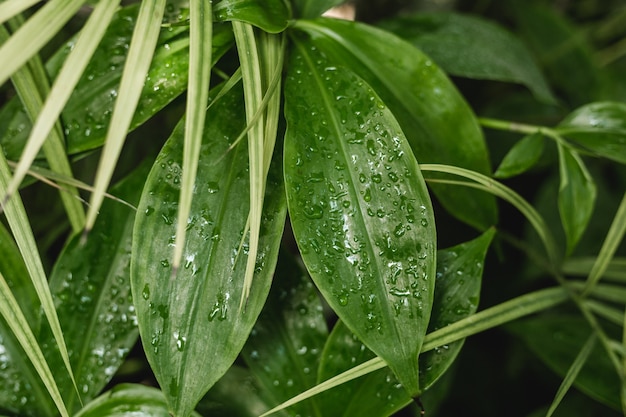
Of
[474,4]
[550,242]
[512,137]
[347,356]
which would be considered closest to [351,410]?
A: [347,356]

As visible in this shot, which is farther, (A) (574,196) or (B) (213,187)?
(A) (574,196)

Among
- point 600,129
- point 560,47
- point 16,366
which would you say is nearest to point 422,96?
point 600,129

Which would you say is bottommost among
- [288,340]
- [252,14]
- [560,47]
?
[288,340]

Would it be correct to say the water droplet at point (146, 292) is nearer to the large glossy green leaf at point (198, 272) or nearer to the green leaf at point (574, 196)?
the large glossy green leaf at point (198, 272)

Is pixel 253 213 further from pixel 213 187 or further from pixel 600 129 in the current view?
pixel 600 129

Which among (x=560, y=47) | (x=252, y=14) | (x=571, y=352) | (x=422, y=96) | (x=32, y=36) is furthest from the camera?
(x=560, y=47)
